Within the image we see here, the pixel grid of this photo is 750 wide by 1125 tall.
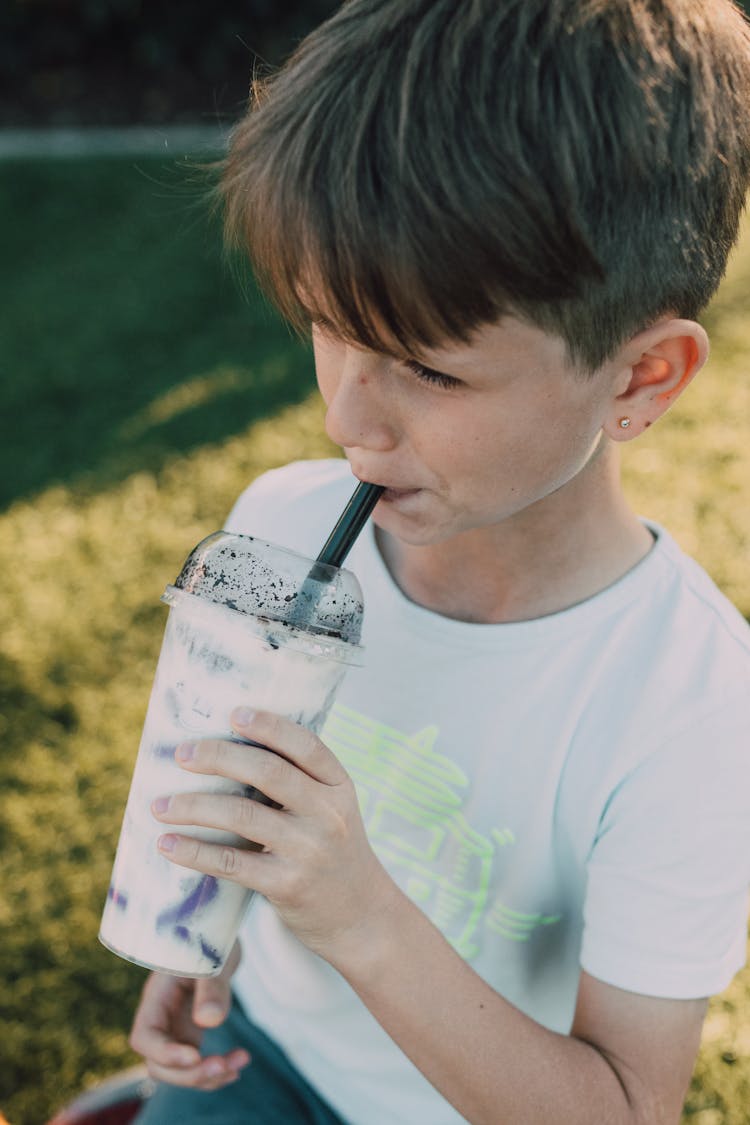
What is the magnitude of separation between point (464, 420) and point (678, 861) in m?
0.57

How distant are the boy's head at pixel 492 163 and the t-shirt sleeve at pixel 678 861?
0.49m

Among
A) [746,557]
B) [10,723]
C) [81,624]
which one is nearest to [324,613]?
[10,723]

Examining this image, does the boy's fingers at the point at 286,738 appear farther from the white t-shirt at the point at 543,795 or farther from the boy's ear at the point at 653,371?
the boy's ear at the point at 653,371

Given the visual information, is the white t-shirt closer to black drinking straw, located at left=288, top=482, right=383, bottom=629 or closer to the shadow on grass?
black drinking straw, located at left=288, top=482, right=383, bottom=629

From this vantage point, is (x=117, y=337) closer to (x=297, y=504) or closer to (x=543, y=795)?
(x=297, y=504)

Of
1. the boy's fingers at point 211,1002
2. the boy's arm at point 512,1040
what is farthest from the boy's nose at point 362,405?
the boy's fingers at point 211,1002

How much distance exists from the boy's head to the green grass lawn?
1301mm

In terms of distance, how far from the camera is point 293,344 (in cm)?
500

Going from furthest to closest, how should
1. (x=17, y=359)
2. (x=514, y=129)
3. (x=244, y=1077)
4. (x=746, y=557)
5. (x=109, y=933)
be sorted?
(x=17, y=359) → (x=746, y=557) → (x=244, y=1077) → (x=109, y=933) → (x=514, y=129)

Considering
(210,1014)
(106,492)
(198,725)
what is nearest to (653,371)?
(198,725)

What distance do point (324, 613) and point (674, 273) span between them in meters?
0.51

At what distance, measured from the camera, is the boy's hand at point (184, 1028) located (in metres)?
1.62

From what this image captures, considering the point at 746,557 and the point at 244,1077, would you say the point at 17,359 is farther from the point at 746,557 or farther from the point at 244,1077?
the point at 244,1077

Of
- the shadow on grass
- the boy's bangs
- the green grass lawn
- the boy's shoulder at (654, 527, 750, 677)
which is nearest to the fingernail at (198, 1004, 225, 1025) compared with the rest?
the boy's shoulder at (654, 527, 750, 677)
